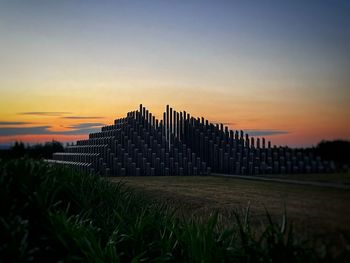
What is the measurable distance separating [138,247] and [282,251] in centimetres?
127

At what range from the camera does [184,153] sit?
11070mm

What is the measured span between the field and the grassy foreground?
0.65 feet

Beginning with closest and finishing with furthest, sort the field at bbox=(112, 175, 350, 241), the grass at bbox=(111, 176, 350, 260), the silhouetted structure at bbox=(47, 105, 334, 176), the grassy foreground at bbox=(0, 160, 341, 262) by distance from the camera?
the grassy foreground at bbox=(0, 160, 341, 262), the grass at bbox=(111, 176, 350, 260), the field at bbox=(112, 175, 350, 241), the silhouetted structure at bbox=(47, 105, 334, 176)

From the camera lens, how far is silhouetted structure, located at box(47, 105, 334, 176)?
32.5 feet

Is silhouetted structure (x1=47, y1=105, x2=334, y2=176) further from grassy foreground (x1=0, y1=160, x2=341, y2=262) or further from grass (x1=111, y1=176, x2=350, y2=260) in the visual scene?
grassy foreground (x1=0, y1=160, x2=341, y2=262)

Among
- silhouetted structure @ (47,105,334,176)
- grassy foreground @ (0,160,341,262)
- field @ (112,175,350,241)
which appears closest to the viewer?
grassy foreground @ (0,160,341,262)

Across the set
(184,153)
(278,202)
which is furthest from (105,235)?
(184,153)

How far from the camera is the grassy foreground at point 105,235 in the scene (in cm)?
293

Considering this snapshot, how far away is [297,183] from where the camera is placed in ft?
17.5

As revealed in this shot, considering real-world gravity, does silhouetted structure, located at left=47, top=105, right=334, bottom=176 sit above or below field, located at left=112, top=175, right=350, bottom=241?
above

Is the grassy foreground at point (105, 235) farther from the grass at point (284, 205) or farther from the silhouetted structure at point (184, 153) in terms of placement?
the silhouetted structure at point (184, 153)

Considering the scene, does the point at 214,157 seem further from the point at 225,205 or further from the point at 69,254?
the point at 69,254

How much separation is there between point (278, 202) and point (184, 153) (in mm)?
6741

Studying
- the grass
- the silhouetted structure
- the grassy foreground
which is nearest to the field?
the grass
